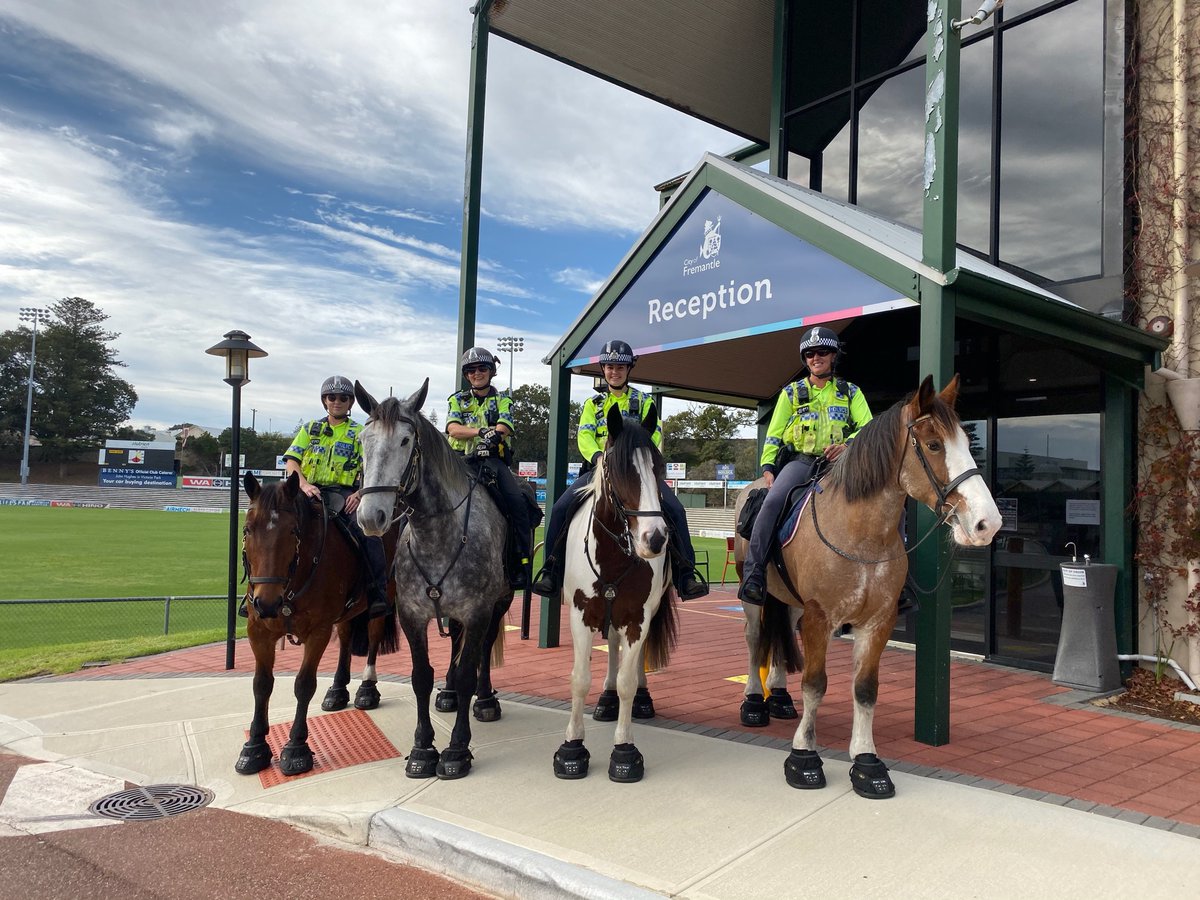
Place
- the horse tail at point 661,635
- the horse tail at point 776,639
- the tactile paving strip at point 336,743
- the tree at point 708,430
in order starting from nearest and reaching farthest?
1. the tactile paving strip at point 336,743
2. the horse tail at point 661,635
3. the horse tail at point 776,639
4. the tree at point 708,430

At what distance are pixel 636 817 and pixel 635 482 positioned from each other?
170 cm

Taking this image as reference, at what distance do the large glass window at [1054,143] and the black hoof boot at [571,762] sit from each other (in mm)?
6565

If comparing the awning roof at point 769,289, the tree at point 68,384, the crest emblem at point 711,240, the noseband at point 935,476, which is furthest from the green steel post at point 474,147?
the tree at point 68,384

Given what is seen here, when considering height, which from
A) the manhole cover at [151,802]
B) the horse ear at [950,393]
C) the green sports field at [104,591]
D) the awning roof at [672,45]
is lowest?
the green sports field at [104,591]

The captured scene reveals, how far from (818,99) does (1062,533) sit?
644 centimetres

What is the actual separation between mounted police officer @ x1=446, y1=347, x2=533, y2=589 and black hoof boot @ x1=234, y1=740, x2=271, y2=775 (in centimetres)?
182

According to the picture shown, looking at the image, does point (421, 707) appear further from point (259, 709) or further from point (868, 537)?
point (868, 537)

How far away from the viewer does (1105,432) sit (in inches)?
280

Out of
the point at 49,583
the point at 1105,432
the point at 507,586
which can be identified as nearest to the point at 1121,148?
the point at 1105,432

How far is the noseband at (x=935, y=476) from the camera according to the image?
152 inches

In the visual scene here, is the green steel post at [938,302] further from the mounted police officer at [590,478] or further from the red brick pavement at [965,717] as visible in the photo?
the mounted police officer at [590,478]

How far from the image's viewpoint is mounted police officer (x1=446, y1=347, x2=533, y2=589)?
5.38m

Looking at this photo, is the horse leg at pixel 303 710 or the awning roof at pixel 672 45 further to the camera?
the awning roof at pixel 672 45

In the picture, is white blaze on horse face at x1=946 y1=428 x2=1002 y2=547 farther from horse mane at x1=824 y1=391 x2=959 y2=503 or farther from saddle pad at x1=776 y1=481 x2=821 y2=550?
saddle pad at x1=776 y1=481 x2=821 y2=550
